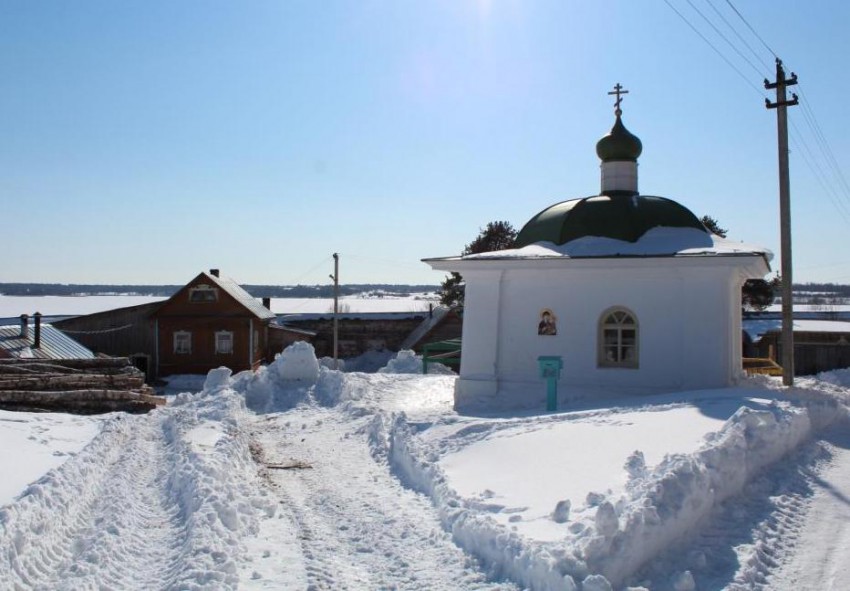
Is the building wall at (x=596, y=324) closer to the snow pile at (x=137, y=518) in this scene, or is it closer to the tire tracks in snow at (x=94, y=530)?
the snow pile at (x=137, y=518)

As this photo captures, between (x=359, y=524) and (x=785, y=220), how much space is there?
1184 cm

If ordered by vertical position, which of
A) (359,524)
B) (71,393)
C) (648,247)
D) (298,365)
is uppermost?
(648,247)

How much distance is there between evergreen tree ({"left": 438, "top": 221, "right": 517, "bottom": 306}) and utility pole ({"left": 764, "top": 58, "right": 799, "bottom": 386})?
74.4 feet

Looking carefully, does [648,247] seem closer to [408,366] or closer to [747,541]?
[747,541]

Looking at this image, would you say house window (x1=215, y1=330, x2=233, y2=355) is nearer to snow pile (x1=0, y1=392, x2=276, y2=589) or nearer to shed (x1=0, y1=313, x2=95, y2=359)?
shed (x1=0, y1=313, x2=95, y2=359)

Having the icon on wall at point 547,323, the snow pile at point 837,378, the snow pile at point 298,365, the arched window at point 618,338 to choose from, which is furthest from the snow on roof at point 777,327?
the snow pile at point 298,365

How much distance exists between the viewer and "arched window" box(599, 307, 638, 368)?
48.3 feet

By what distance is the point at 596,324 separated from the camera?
14.9 meters

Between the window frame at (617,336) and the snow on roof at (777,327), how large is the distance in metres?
17.5

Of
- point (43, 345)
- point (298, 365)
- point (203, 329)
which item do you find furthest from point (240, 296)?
point (298, 365)

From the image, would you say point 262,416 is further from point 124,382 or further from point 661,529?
point 661,529

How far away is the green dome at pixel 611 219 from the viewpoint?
617 inches

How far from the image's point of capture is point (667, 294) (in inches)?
568

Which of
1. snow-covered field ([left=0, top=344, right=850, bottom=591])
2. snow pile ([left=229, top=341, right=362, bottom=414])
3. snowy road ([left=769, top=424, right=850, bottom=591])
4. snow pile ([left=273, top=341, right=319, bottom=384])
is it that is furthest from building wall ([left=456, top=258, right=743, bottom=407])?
snowy road ([left=769, top=424, right=850, bottom=591])
